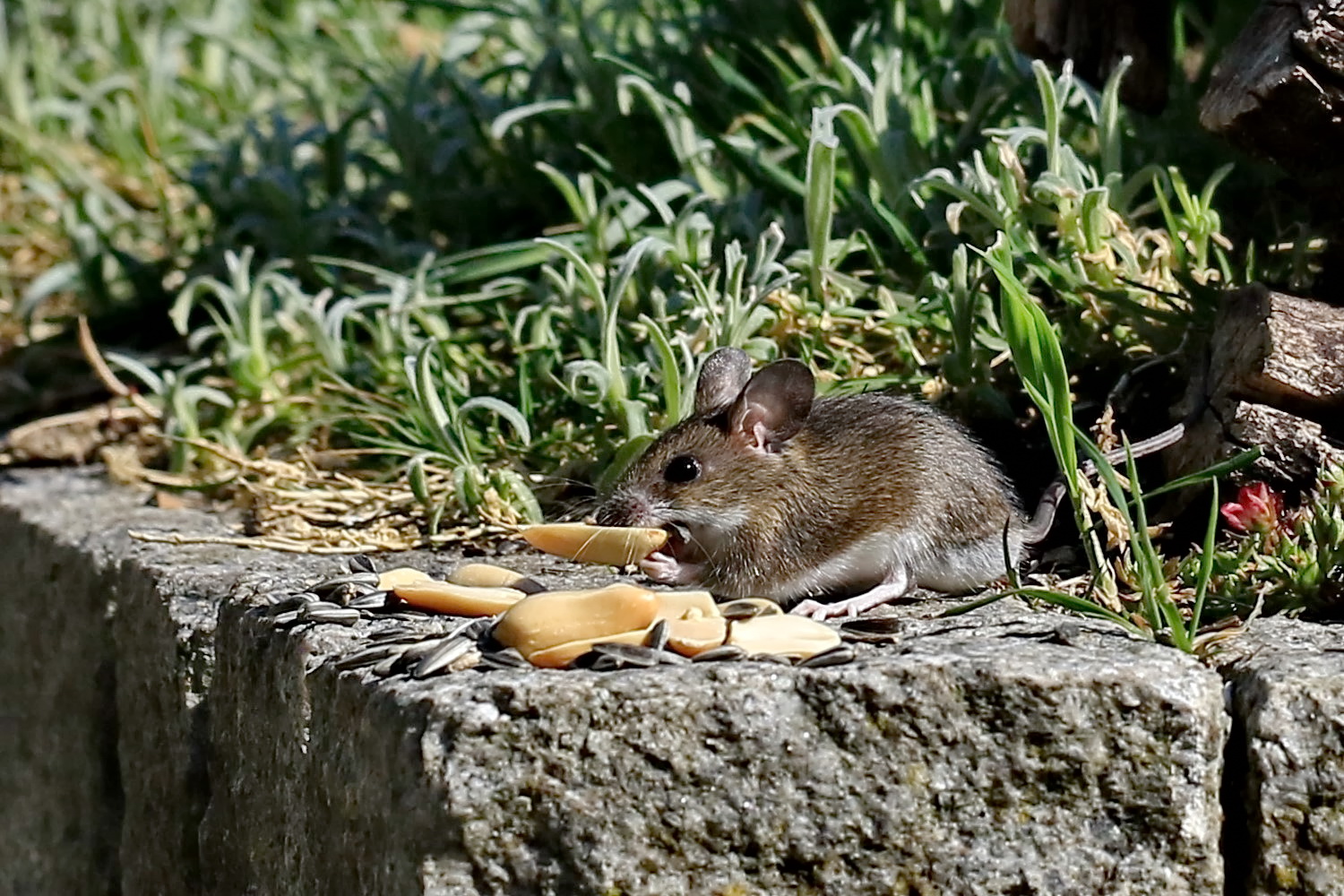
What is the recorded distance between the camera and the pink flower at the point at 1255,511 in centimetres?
347

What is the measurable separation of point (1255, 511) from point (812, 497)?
860 mm

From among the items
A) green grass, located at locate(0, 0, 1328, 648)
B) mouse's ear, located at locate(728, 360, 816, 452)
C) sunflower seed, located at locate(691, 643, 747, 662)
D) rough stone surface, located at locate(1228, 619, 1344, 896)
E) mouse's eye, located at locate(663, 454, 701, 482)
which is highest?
green grass, located at locate(0, 0, 1328, 648)

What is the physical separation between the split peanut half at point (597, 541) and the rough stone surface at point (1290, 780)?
4.38 feet

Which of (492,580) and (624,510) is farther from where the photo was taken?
(624,510)

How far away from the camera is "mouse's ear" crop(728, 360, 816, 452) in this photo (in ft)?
12.3

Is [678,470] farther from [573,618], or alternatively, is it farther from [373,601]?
[573,618]

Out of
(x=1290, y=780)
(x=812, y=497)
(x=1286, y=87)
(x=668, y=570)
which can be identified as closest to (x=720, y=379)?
(x=812, y=497)

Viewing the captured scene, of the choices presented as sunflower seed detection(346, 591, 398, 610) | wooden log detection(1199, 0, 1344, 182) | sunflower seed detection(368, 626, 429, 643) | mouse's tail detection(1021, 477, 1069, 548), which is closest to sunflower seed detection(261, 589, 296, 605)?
sunflower seed detection(346, 591, 398, 610)

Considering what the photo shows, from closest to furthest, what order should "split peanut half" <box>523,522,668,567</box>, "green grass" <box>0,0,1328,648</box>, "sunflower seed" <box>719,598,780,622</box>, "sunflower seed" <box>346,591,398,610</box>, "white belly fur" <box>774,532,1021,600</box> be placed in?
1. "sunflower seed" <box>719,598,780,622</box>
2. "sunflower seed" <box>346,591,398,610</box>
3. "white belly fur" <box>774,532,1021,600</box>
4. "split peanut half" <box>523,522,668,567</box>
5. "green grass" <box>0,0,1328,648</box>

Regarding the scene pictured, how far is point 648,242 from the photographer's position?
180 inches

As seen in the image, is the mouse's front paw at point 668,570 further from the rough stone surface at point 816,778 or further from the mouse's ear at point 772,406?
the rough stone surface at point 816,778

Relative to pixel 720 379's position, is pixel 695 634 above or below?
below

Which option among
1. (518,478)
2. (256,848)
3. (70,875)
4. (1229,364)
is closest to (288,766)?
(256,848)

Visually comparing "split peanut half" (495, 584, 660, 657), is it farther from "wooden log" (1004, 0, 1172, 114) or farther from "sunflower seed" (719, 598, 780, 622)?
"wooden log" (1004, 0, 1172, 114)
